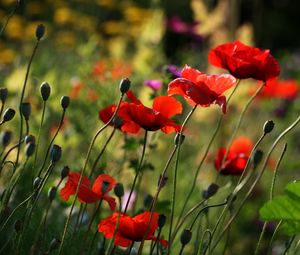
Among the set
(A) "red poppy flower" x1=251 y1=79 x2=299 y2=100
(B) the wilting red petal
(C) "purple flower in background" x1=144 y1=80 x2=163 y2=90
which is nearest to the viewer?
(B) the wilting red petal

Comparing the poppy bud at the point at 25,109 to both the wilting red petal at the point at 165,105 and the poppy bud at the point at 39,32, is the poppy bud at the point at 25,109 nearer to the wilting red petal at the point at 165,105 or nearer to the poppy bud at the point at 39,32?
the poppy bud at the point at 39,32

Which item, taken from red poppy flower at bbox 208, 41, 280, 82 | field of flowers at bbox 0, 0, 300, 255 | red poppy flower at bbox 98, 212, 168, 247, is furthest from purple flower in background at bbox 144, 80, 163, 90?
red poppy flower at bbox 98, 212, 168, 247

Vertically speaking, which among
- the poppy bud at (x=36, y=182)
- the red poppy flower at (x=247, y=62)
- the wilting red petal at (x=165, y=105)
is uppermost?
the red poppy flower at (x=247, y=62)

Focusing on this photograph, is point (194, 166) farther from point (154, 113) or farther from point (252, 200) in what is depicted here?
point (154, 113)

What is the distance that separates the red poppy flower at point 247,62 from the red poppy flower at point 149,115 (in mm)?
165

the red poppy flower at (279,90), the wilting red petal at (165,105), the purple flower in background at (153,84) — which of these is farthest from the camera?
the red poppy flower at (279,90)

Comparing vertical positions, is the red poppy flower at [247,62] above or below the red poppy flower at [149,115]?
above

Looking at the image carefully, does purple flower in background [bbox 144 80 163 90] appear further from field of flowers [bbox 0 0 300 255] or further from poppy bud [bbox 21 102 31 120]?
poppy bud [bbox 21 102 31 120]

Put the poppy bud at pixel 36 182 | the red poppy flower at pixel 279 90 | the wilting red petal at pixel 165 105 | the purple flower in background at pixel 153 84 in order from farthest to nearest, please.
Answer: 1. the red poppy flower at pixel 279 90
2. the purple flower in background at pixel 153 84
3. the wilting red petal at pixel 165 105
4. the poppy bud at pixel 36 182

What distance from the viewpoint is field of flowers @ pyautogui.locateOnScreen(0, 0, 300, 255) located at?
1.31 m

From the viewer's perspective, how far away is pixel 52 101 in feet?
10.4

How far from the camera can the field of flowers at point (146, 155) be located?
1.31m

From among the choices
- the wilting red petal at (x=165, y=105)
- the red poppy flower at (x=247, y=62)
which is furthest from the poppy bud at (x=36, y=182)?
the red poppy flower at (x=247, y=62)

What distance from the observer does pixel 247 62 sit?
147cm
